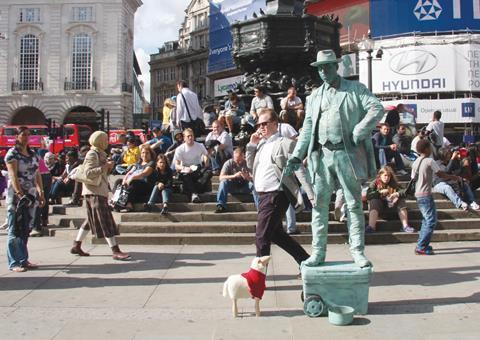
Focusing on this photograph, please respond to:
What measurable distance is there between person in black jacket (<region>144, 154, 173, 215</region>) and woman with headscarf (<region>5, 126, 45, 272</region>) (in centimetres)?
268

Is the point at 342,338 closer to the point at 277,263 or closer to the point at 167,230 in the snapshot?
the point at 277,263

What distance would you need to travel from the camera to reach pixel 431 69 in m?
42.5

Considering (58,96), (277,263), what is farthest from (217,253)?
(58,96)

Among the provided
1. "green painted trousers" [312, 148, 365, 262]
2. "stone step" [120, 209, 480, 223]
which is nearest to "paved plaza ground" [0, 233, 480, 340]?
"green painted trousers" [312, 148, 365, 262]

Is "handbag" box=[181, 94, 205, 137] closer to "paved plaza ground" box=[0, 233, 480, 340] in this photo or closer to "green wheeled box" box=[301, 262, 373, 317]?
"paved plaza ground" box=[0, 233, 480, 340]

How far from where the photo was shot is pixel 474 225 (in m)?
9.09

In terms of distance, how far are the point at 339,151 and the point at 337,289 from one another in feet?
4.16

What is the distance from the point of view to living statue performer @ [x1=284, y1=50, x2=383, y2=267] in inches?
200

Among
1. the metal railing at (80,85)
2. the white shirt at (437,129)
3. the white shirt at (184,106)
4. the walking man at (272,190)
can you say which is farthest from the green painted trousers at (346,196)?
the metal railing at (80,85)

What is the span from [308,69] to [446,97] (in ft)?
110

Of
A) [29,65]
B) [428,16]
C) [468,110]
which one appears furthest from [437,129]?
[29,65]

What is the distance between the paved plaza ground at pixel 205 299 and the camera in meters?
4.54

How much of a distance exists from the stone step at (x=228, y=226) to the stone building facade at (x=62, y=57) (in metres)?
51.2

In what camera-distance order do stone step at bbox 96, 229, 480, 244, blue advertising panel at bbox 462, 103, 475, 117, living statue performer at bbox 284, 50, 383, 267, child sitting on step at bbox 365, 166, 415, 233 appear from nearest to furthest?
living statue performer at bbox 284, 50, 383, 267
stone step at bbox 96, 229, 480, 244
child sitting on step at bbox 365, 166, 415, 233
blue advertising panel at bbox 462, 103, 475, 117
